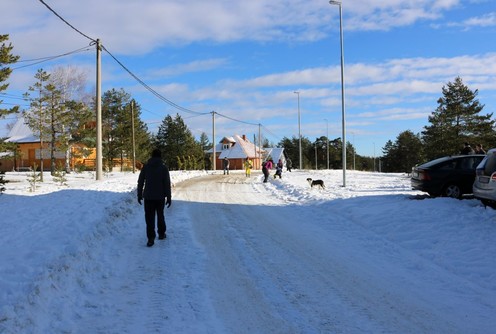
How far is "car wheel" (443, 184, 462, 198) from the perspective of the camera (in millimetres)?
12836

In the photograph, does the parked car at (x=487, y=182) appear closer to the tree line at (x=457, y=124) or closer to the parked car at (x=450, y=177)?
the parked car at (x=450, y=177)

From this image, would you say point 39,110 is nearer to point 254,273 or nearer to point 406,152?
point 254,273

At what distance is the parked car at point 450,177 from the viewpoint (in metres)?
12.8

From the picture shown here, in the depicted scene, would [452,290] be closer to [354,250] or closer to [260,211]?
[354,250]

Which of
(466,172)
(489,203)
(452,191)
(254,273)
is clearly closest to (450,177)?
(452,191)

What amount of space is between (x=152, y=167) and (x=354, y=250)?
4237 millimetres

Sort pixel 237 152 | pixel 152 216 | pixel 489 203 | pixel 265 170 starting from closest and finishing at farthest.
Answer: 1. pixel 152 216
2. pixel 489 203
3. pixel 265 170
4. pixel 237 152

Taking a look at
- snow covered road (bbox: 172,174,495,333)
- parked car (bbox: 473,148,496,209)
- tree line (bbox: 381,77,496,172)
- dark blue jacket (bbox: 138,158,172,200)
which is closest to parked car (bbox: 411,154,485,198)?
parked car (bbox: 473,148,496,209)

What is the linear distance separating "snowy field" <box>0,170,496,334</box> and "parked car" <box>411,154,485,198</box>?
2260 mm

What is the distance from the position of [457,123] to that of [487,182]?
150 feet

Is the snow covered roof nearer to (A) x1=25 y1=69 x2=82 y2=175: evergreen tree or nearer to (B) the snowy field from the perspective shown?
(A) x1=25 y1=69 x2=82 y2=175: evergreen tree

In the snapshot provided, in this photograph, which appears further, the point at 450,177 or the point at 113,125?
the point at 113,125

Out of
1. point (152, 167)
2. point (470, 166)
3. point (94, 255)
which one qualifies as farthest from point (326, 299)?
point (470, 166)

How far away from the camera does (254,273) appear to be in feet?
19.9
